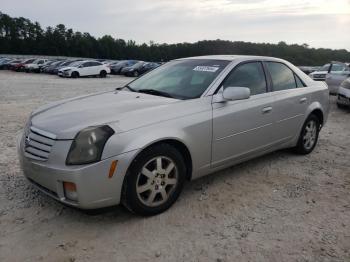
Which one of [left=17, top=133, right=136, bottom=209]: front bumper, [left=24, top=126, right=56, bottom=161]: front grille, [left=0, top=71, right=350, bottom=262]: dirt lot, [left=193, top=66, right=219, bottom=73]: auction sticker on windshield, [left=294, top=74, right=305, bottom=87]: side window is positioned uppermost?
[left=193, top=66, right=219, bottom=73]: auction sticker on windshield

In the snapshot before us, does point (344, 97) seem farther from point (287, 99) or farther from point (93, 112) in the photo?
point (93, 112)

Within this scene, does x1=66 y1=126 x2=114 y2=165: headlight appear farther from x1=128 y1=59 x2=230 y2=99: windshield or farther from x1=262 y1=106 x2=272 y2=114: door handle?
x1=262 y1=106 x2=272 y2=114: door handle

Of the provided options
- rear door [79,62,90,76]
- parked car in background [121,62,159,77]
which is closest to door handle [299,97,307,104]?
rear door [79,62,90,76]

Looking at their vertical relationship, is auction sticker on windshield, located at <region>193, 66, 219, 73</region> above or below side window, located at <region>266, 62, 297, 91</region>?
above

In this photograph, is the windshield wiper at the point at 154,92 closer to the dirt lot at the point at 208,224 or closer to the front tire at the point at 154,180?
the front tire at the point at 154,180

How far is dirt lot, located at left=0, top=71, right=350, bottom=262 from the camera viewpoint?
3.02m

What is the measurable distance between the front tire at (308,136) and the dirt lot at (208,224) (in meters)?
0.73

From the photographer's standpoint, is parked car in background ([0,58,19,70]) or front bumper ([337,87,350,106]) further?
parked car in background ([0,58,19,70])

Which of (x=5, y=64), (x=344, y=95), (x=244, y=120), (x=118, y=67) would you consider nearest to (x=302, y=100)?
(x=244, y=120)

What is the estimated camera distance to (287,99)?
4.99 meters

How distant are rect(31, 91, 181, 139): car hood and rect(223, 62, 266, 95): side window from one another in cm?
84

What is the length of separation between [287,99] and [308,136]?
973 millimetres

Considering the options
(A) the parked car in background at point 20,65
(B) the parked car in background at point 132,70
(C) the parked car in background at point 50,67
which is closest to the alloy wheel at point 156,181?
(B) the parked car in background at point 132,70

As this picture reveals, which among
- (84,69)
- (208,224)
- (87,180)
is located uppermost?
(87,180)
